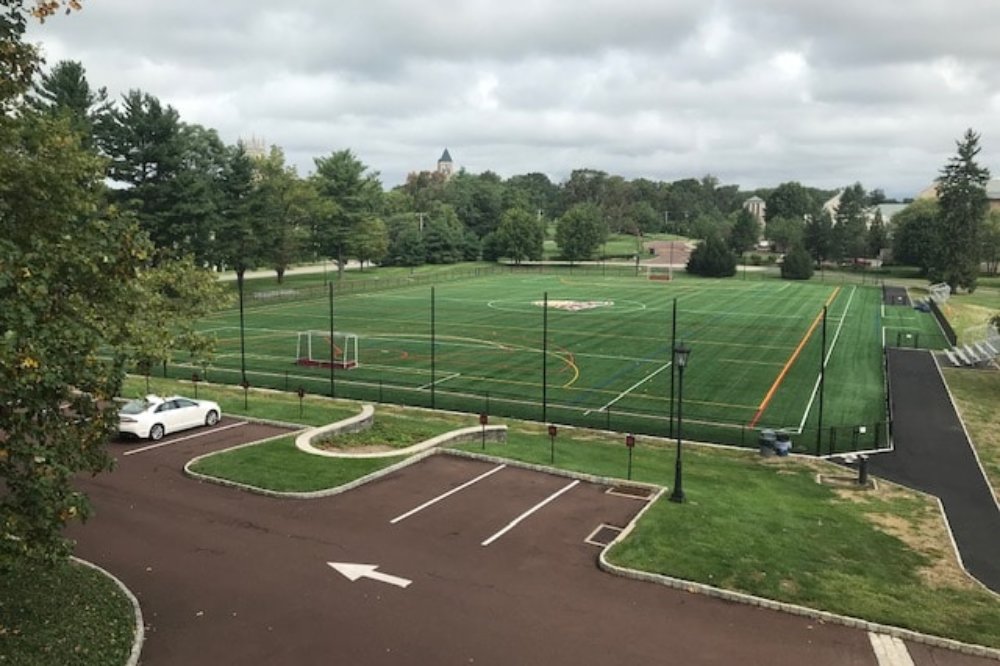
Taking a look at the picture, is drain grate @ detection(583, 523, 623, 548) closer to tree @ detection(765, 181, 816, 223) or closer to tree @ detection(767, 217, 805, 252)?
tree @ detection(767, 217, 805, 252)

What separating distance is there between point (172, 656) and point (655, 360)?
36.6 metres

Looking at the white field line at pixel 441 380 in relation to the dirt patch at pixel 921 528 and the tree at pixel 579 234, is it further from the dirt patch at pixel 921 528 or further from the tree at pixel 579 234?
the tree at pixel 579 234

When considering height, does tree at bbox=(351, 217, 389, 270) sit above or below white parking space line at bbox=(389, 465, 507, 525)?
above

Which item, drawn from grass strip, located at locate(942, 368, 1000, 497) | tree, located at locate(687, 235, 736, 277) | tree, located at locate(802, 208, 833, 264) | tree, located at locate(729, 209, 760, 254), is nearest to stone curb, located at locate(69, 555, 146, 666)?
grass strip, located at locate(942, 368, 1000, 497)

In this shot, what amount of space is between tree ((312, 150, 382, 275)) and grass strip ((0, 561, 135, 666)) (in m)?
84.9

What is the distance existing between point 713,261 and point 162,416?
3984 inches

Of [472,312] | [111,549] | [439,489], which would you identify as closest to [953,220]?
[472,312]

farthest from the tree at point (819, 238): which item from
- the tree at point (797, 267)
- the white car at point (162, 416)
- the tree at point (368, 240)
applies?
the white car at point (162, 416)

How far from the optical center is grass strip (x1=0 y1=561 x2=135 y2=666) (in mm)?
10664

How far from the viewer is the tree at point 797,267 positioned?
11212 centimetres

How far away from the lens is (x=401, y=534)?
16688mm

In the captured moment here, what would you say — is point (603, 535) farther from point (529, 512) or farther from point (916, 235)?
point (916, 235)

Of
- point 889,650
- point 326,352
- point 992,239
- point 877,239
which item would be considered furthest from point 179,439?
point 877,239

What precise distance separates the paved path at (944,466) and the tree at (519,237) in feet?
301
